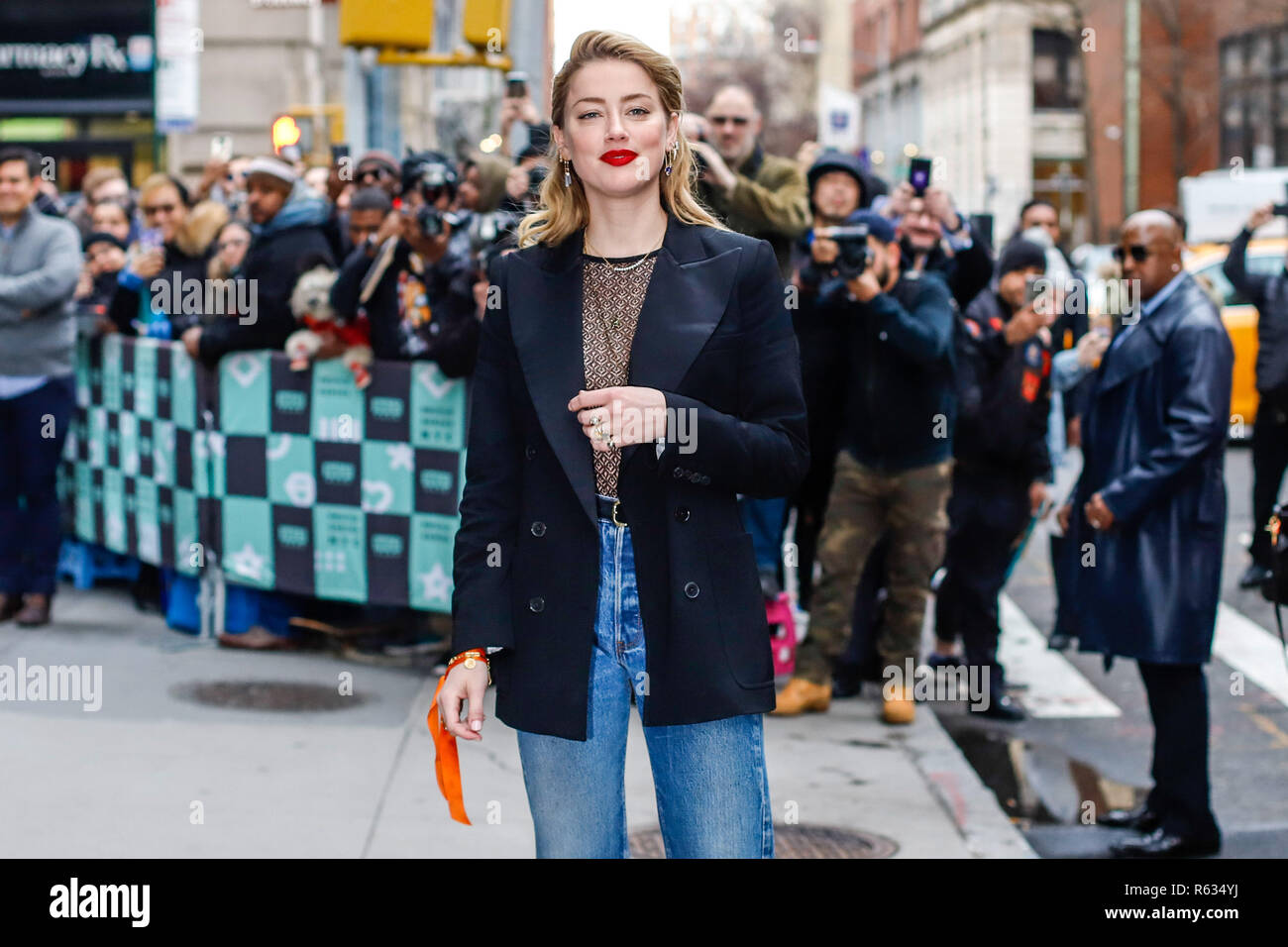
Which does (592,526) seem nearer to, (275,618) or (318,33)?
(275,618)

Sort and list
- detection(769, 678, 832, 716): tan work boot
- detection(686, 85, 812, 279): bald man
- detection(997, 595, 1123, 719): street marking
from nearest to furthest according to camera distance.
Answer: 1. detection(769, 678, 832, 716): tan work boot
2. detection(997, 595, 1123, 719): street marking
3. detection(686, 85, 812, 279): bald man

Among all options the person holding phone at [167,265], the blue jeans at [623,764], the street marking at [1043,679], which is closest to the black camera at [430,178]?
the person holding phone at [167,265]

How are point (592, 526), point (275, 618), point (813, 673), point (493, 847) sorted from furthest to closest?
point (275, 618), point (813, 673), point (493, 847), point (592, 526)

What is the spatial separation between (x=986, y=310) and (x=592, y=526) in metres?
4.97

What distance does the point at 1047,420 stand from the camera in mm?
7688

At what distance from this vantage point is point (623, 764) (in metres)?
3.16

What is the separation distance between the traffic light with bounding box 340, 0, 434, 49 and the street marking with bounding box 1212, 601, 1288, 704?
16.3ft

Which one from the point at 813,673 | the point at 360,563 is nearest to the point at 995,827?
the point at 813,673

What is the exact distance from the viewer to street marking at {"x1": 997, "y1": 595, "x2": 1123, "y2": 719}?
25.3 ft

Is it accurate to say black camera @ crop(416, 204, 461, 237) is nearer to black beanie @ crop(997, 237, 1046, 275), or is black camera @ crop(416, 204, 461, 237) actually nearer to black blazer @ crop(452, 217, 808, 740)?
black beanie @ crop(997, 237, 1046, 275)

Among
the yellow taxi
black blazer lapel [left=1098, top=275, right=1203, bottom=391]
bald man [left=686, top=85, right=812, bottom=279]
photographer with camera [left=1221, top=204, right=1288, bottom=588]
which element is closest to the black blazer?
black blazer lapel [left=1098, top=275, right=1203, bottom=391]

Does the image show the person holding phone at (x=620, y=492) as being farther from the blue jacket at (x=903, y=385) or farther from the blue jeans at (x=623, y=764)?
the blue jacket at (x=903, y=385)

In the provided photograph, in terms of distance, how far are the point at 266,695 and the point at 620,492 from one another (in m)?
4.40
